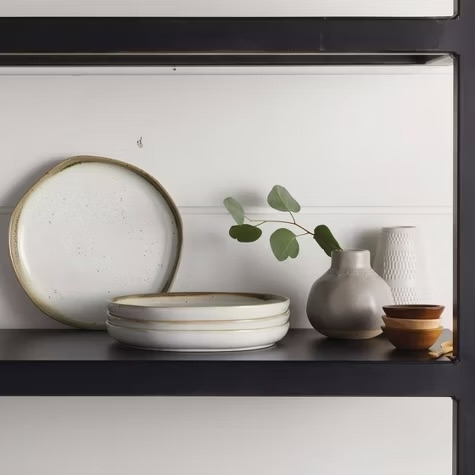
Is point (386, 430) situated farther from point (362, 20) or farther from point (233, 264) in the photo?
point (362, 20)

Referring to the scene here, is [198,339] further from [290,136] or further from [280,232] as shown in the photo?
[290,136]

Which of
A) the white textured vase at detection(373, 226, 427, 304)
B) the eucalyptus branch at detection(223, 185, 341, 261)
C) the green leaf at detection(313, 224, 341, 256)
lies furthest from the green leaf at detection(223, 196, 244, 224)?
the white textured vase at detection(373, 226, 427, 304)

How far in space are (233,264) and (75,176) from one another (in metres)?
0.27

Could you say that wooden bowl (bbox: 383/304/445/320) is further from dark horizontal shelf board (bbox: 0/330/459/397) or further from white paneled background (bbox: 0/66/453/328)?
white paneled background (bbox: 0/66/453/328)

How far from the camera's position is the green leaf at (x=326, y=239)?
1130 mm

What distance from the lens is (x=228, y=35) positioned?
898 mm

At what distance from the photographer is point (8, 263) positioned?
1.19 meters

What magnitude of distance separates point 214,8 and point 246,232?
344 mm

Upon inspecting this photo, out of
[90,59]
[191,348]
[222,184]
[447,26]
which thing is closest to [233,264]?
[222,184]

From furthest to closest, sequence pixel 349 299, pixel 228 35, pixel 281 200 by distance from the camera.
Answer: pixel 281 200 < pixel 349 299 < pixel 228 35

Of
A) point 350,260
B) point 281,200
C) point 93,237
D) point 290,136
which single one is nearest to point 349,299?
point 350,260

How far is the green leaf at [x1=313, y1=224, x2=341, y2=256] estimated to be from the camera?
1.13m

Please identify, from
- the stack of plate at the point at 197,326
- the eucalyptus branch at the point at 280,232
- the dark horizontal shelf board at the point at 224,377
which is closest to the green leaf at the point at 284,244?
the eucalyptus branch at the point at 280,232

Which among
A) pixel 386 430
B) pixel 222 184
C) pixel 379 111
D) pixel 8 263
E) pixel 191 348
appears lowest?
pixel 386 430
